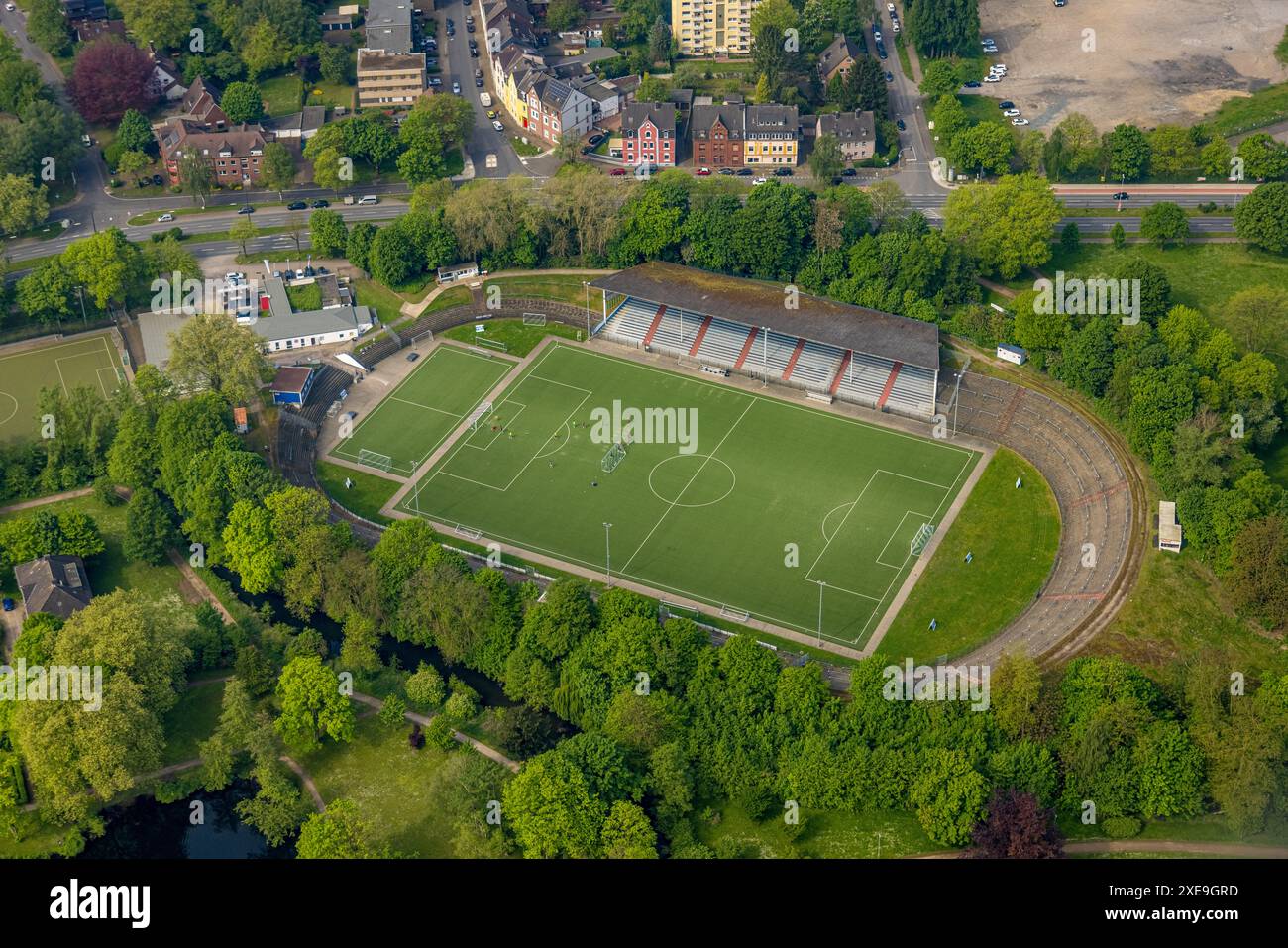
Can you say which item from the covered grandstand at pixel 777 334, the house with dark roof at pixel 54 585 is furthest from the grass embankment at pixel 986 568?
the house with dark roof at pixel 54 585

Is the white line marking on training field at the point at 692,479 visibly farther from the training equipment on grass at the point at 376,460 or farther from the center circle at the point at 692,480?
the training equipment on grass at the point at 376,460

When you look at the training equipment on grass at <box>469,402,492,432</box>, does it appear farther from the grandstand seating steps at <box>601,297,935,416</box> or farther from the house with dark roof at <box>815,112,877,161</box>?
the house with dark roof at <box>815,112,877,161</box>

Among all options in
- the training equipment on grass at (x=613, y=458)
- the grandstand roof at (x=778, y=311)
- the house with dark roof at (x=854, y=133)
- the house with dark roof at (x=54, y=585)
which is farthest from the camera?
the house with dark roof at (x=854, y=133)

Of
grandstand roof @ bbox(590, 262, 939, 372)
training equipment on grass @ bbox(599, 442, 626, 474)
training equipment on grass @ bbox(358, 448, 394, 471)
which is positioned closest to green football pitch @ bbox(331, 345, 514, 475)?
training equipment on grass @ bbox(358, 448, 394, 471)

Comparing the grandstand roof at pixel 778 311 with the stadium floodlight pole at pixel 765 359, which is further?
the stadium floodlight pole at pixel 765 359

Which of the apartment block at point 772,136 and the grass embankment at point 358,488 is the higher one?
the apartment block at point 772,136

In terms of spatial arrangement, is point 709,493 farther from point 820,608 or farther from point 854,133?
point 854,133
